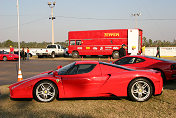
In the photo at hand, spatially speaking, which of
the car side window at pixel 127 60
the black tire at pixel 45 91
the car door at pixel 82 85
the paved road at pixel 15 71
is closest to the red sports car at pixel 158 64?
the car side window at pixel 127 60

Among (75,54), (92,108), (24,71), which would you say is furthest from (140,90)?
(75,54)

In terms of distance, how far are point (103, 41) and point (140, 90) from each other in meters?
21.2

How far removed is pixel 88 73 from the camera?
588cm

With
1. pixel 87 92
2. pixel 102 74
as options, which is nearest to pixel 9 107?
pixel 87 92

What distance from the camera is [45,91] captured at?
5.82m

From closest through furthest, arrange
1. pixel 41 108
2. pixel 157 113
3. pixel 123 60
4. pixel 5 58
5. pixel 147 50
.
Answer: pixel 157 113 < pixel 41 108 < pixel 123 60 < pixel 5 58 < pixel 147 50

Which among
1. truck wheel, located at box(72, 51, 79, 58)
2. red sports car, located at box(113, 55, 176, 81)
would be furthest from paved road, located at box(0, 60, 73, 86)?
truck wheel, located at box(72, 51, 79, 58)

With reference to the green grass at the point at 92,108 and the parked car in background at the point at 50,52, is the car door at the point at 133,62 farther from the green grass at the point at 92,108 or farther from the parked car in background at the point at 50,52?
A: the parked car in background at the point at 50,52

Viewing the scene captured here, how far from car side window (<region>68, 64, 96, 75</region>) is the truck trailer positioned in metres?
20.0

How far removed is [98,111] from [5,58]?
21795 mm

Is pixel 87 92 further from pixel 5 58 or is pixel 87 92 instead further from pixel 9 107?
pixel 5 58

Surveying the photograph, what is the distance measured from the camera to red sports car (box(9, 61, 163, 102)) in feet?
18.8

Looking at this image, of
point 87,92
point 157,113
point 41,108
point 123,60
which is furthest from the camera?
point 123,60

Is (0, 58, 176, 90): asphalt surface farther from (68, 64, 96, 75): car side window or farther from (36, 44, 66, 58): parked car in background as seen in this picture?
(36, 44, 66, 58): parked car in background
